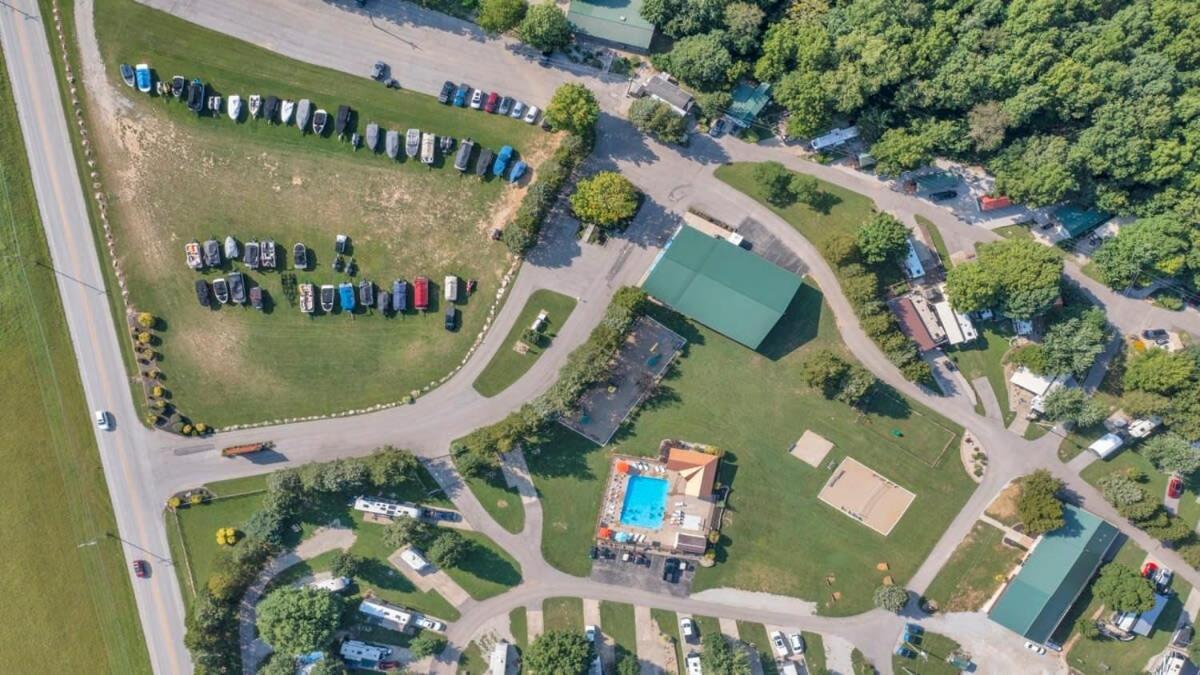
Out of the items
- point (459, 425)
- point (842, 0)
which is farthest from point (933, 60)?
point (459, 425)

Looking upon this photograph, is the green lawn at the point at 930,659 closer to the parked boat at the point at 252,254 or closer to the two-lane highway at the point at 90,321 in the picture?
the two-lane highway at the point at 90,321

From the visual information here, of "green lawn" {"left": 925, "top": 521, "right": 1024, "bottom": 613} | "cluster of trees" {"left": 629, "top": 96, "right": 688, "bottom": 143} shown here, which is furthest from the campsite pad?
"cluster of trees" {"left": 629, "top": 96, "right": 688, "bottom": 143}

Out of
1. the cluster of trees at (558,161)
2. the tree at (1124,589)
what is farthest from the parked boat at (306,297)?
the tree at (1124,589)

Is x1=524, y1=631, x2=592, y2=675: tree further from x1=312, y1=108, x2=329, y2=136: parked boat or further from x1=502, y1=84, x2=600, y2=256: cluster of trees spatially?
x1=312, y1=108, x2=329, y2=136: parked boat

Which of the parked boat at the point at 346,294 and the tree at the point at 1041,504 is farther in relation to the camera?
the parked boat at the point at 346,294

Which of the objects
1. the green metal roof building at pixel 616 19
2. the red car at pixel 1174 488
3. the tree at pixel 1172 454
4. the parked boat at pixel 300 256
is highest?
the green metal roof building at pixel 616 19

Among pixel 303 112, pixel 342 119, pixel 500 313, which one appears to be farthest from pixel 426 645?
pixel 303 112

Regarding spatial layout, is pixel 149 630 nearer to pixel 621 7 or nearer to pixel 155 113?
pixel 155 113
